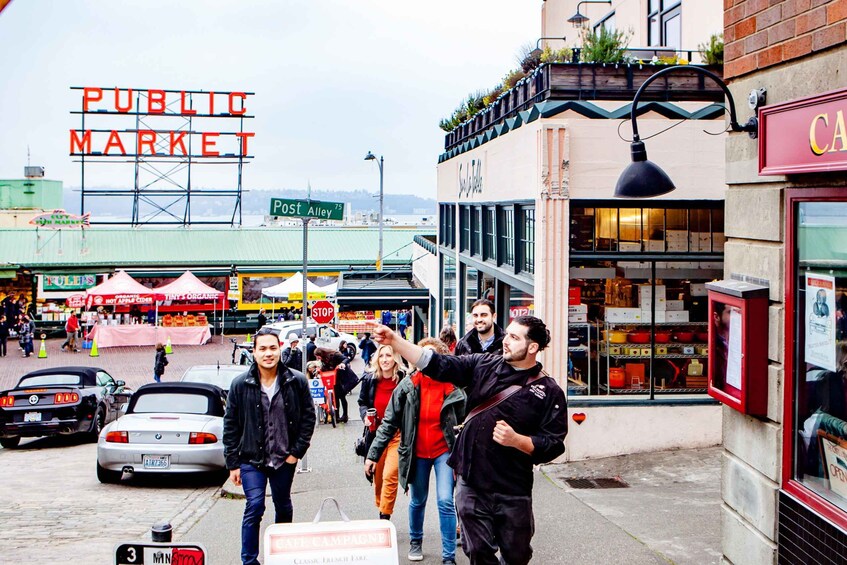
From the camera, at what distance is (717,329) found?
21.6ft

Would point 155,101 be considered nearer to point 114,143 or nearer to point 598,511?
point 114,143

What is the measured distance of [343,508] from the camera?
377 inches

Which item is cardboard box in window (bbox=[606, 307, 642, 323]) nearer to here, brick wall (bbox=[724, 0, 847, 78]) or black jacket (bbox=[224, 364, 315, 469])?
brick wall (bbox=[724, 0, 847, 78])

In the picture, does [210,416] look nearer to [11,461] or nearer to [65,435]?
[11,461]

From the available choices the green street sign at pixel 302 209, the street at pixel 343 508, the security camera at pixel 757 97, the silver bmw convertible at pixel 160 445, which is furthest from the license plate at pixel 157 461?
the security camera at pixel 757 97

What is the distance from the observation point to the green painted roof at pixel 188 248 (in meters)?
43.9

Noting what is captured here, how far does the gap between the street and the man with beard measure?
1.68 metres

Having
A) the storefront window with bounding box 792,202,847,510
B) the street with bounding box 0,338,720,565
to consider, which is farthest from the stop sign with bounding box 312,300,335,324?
the storefront window with bounding box 792,202,847,510

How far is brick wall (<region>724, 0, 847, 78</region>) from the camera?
17.5 ft

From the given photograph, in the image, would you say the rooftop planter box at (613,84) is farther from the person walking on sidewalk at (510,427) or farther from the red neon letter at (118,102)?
the red neon letter at (118,102)

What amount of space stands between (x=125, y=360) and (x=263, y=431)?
29.1 metres

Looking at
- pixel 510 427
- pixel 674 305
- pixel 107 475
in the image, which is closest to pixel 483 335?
pixel 510 427

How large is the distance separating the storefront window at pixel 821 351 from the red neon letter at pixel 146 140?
4987cm

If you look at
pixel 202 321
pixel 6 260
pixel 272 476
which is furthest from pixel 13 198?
pixel 272 476
